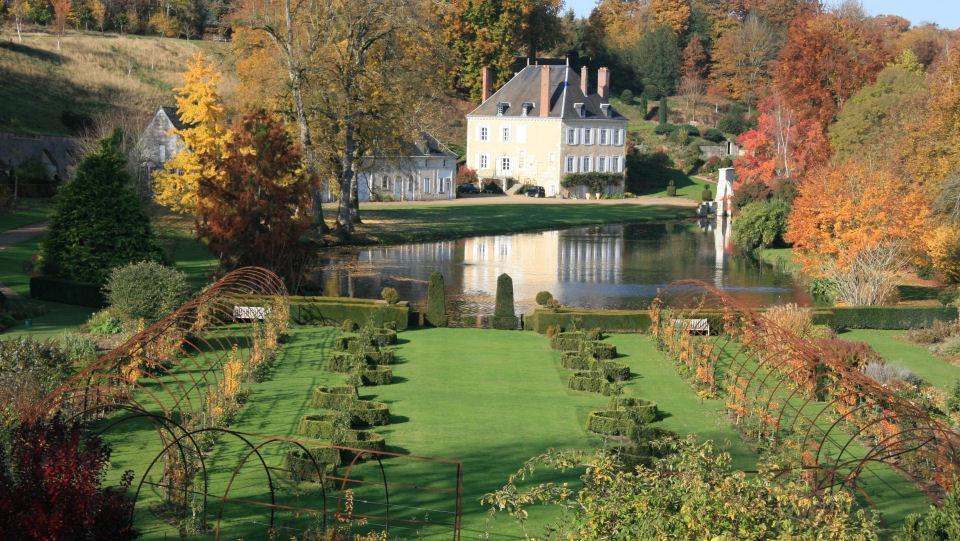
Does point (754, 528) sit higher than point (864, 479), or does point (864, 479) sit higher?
point (754, 528)

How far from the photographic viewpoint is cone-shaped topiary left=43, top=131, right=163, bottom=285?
2809 centimetres

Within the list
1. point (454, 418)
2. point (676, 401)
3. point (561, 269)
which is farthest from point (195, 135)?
point (676, 401)

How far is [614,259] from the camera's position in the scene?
43.4 meters

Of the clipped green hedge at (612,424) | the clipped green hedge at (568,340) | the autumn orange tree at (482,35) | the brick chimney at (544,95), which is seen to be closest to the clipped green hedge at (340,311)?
the clipped green hedge at (568,340)

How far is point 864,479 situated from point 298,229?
19189 mm

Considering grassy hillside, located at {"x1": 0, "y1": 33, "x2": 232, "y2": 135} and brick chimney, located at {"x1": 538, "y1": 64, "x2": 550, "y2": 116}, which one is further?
brick chimney, located at {"x1": 538, "y1": 64, "x2": 550, "y2": 116}

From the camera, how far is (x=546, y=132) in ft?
244

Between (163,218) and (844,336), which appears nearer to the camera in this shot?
(844,336)

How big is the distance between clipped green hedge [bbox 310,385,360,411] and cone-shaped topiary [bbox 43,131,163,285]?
12.1 m

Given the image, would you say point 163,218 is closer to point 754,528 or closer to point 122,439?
point 122,439

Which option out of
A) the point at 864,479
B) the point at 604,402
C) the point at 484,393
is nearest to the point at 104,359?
the point at 484,393

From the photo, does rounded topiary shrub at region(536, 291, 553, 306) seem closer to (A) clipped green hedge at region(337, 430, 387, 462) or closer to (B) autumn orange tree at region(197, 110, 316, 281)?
(B) autumn orange tree at region(197, 110, 316, 281)

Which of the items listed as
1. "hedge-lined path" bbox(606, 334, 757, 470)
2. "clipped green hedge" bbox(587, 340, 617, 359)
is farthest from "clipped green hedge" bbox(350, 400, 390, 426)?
"clipped green hedge" bbox(587, 340, 617, 359)

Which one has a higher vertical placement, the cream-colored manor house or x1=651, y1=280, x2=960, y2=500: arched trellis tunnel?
the cream-colored manor house
